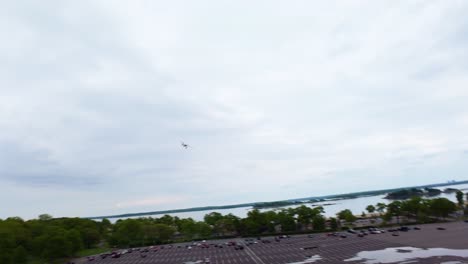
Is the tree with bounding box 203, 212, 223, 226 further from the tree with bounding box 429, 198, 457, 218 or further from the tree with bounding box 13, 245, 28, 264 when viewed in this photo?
the tree with bounding box 429, 198, 457, 218

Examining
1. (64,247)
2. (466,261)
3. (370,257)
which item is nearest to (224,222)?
(64,247)

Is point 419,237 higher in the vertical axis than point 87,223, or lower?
lower

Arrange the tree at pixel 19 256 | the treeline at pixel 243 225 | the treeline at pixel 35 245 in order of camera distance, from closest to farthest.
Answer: the tree at pixel 19 256, the treeline at pixel 35 245, the treeline at pixel 243 225

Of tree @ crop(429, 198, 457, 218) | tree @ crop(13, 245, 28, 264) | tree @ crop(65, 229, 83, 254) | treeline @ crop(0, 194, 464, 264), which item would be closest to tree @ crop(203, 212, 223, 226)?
treeline @ crop(0, 194, 464, 264)

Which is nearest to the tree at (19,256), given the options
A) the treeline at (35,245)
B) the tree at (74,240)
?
the treeline at (35,245)

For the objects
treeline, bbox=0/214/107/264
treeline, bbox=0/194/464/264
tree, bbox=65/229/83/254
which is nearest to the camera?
treeline, bbox=0/214/107/264

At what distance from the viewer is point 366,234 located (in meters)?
77.5

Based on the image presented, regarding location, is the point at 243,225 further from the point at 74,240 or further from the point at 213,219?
the point at 74,240

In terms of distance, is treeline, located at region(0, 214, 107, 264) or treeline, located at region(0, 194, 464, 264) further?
treeline, located at region(0, 194, 464, 264)

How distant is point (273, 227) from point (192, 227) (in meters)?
21.2

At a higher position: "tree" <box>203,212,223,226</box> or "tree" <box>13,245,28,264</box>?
"tree" <box>203,212,223,226</box>

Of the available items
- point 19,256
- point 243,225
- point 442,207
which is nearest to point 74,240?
point 19,256

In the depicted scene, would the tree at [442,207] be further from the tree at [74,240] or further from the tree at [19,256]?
the tree at [19,256]

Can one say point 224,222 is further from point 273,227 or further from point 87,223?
point 87,223
